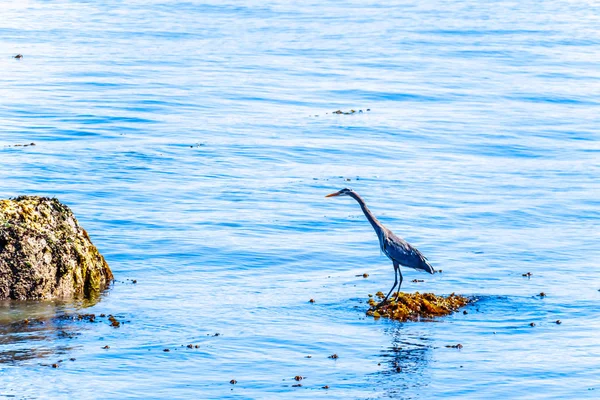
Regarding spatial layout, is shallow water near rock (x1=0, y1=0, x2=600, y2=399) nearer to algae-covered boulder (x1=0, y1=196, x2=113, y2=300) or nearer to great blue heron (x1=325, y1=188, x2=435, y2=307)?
algae-covered boulder (x1=0, y1=196, x2=113, y2=300)

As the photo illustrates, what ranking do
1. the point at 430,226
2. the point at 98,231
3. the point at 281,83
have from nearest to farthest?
the point at 98,231, the point at 430,226, the point at 281,83

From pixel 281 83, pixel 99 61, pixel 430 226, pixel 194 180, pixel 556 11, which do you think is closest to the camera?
pixel 430 226

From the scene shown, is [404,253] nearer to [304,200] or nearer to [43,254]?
[43,254]


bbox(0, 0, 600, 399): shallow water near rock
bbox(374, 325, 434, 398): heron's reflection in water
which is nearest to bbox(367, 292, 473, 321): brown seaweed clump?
bbox(0, 0, 600, 399): shallow water near rock

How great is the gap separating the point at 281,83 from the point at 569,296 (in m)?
21.8

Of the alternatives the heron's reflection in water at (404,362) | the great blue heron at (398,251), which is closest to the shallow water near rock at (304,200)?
the heron's reflection in water at (404,362)

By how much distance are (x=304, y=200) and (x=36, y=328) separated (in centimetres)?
984

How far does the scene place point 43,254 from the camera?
1470cm

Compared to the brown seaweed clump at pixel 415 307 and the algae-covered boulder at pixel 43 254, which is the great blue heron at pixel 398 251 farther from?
the algae-covered boulder at pixel 43 254

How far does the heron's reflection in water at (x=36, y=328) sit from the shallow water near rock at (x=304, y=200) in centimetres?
5

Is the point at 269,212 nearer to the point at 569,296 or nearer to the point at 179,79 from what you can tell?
the point at 569,296

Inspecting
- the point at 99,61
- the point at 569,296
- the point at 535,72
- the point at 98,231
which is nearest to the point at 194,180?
the point at 98,231

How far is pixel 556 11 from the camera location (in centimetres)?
5941

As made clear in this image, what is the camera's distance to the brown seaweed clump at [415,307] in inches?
589
